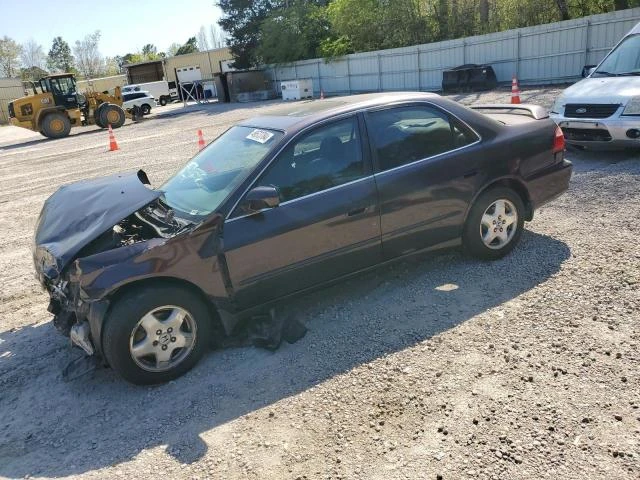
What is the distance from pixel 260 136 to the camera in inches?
165

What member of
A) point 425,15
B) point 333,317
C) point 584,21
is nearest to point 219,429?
point 333,317

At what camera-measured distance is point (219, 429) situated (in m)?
3.09

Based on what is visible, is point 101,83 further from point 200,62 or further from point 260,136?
point 260,136

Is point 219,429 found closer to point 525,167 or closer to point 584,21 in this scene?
point 525,167

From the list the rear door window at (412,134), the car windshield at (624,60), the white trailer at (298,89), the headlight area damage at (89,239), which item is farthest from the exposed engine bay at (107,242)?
the white trailer at (298,89)

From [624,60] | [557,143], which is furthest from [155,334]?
[624,60]

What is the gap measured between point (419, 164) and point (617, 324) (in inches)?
75.0

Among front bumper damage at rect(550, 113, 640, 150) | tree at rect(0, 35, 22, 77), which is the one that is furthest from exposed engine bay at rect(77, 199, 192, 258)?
tree at rect(0, 35, 22, 77)

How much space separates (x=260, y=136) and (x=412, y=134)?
130 centimetres

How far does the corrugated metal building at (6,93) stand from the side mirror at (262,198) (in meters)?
53.5

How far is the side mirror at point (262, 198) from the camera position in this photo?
362 centimetres

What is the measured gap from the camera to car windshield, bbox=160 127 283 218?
3.86 m

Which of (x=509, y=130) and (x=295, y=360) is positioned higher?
(x=509, y=130)

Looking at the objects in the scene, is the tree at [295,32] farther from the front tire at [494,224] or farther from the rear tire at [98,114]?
the front tire at [494,224]
